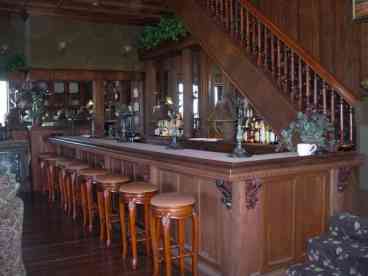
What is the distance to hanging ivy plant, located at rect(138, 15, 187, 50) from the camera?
8078mm

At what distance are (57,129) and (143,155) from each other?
444 cm

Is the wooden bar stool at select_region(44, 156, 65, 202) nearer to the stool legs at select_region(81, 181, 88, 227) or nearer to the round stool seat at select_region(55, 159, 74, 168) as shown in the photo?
the round stool seat at select_region(55, 159, 74, 168)

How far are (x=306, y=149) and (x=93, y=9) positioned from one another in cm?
621

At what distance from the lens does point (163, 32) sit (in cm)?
862

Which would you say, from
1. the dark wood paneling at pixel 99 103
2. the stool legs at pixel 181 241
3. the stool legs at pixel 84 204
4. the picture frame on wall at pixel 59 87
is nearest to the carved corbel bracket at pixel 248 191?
the stool legs at pixel 181 241

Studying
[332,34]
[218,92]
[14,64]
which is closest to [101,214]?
[332,34]

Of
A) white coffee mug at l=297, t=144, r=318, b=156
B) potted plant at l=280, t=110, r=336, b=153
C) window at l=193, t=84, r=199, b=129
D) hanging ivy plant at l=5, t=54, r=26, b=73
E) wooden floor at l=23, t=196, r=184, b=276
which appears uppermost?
hanging ivy plant at l=5, t=54, r=26, b=73

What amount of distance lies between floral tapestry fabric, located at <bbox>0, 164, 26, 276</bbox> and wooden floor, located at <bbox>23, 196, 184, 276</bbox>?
3.14ft

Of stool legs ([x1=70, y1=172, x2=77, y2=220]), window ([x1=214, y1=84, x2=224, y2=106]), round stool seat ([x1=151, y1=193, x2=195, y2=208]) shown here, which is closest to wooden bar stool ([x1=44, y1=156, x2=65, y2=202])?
stool legs ([x1=70, y1=172, x2=77, y2=220])

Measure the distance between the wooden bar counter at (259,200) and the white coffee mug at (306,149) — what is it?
0.22 ft

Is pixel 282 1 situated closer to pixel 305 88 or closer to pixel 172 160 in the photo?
pixel 305 88

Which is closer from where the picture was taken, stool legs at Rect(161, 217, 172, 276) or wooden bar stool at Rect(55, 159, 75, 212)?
stool legs at Rect(161, 217, 172, 276)

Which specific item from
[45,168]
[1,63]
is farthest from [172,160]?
[1,63]

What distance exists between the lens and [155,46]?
9180 millimetres
